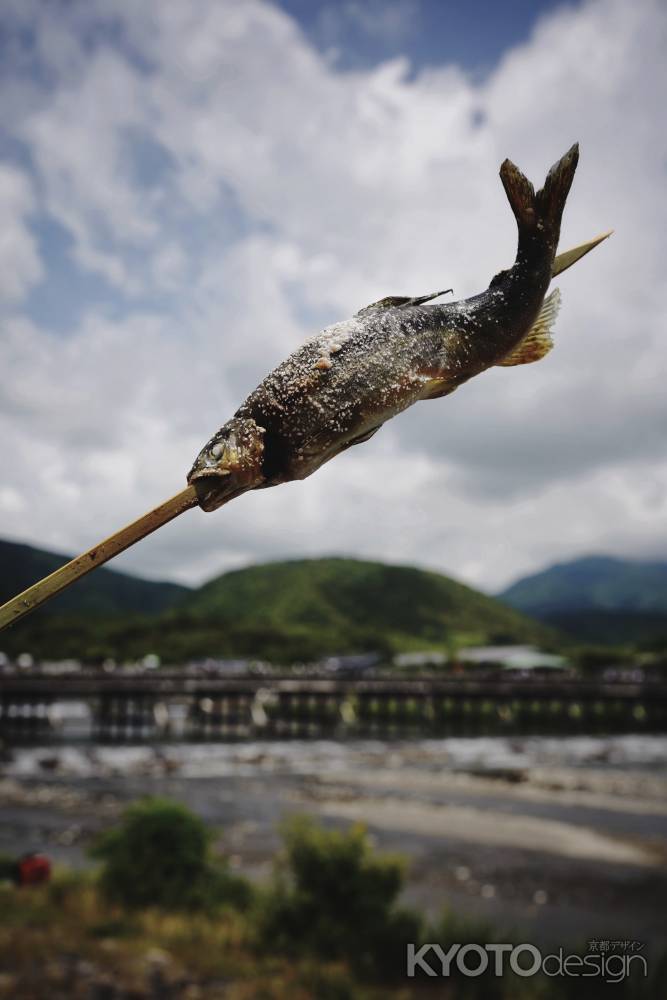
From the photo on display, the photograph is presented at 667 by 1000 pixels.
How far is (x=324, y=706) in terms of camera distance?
69.7 metres

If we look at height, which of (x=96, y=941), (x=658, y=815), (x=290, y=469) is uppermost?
(x=290, y=469)

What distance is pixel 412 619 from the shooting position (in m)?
186

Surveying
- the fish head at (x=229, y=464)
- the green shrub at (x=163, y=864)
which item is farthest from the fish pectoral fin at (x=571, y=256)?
the green shrub at (x=163, y=864)

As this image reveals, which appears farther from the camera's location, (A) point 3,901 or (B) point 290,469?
(A) point 3,901

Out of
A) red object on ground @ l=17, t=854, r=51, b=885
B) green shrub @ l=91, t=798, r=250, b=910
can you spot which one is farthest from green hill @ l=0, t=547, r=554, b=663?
green shrub @ l=91, t=798, r=250, b=910

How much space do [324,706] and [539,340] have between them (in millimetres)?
71122

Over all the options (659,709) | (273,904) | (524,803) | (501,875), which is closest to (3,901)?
(273,904)

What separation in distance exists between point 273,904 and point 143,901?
3454 mm

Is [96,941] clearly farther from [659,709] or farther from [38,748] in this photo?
[659,709]

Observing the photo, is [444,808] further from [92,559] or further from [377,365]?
[92,559]

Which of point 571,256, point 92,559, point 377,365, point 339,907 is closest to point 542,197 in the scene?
point 571,256

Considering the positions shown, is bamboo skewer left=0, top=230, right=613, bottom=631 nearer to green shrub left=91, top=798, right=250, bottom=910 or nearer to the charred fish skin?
the charred fish skin

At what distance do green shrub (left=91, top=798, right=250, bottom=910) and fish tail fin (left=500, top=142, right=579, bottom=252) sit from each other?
55.4ft

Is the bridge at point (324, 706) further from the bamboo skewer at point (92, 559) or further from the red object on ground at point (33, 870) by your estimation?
the bamboo skewer at point (92, 559)
